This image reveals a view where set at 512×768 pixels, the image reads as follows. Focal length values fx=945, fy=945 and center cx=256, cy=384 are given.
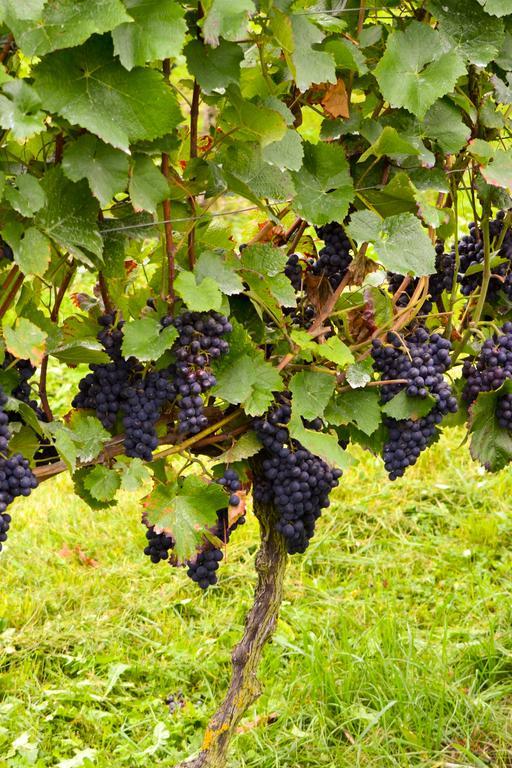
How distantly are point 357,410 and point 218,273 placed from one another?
0.46 metres

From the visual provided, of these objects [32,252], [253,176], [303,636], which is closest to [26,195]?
[32,252]

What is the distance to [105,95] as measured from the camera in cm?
135

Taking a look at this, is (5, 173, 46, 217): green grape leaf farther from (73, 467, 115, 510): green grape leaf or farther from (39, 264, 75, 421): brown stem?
(73, 467, 115, 510): green grape leaf

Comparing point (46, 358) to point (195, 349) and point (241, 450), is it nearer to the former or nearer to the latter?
point (195, 349)

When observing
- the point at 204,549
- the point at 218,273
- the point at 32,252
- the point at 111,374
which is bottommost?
the point at 204,549

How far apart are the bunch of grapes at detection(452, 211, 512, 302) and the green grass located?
1303mm

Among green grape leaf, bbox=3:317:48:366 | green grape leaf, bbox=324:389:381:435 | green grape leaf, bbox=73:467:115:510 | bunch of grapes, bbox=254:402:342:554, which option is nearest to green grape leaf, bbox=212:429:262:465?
bunch of grapes, bbox=254:402:342:554

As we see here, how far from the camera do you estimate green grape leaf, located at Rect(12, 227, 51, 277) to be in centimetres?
142

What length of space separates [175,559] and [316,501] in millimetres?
328

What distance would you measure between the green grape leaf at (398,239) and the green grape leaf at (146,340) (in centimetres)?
41

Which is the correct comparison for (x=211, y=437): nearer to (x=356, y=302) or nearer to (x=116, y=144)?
(x=356, y=302)

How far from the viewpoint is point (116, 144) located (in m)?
1.32

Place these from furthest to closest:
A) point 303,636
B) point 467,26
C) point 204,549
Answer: point 303,636
point 204,549
point 467,26

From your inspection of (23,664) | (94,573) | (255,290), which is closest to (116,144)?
(255,290)
